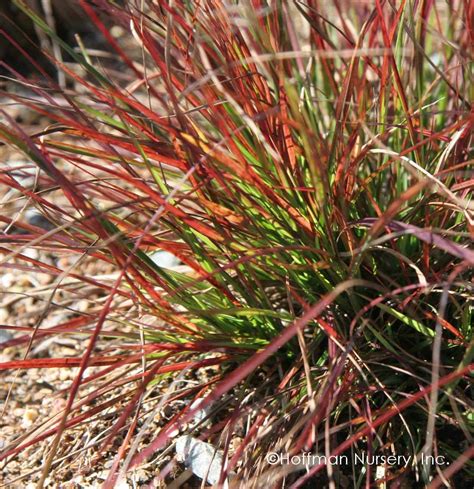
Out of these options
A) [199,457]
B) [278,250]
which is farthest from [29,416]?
[278,250]

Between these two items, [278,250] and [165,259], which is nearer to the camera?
[278,250]

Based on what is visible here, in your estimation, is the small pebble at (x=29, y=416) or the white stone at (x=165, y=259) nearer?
the small pebble at (x=29, y=416)

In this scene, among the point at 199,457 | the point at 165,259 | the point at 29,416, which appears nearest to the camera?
the point at 199,457

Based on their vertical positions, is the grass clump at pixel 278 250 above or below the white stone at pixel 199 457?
above

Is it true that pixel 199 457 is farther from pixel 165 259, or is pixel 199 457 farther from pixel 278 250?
pixel 165 259

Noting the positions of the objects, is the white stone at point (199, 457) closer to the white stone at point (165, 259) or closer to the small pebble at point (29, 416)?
the small pebble at point (29, 416)

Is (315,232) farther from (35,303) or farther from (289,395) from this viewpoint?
(35,303)

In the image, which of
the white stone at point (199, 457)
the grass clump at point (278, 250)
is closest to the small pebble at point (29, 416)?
the grass clump at point (278, 250)

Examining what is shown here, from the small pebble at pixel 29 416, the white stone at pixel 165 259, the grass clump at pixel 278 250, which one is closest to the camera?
the grass clump at pixel 278 250

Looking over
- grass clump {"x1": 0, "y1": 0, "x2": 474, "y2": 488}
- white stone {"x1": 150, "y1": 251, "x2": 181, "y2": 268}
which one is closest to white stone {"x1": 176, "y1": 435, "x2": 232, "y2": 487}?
grass clump {"x1": 0, "y1": 0, "x2": 474, "y2": 488}

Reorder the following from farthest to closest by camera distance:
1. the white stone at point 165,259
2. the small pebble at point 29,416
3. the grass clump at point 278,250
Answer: the white stone at point 165,259 → the small pebble at point 29,416 → the grass clump at point 278,250

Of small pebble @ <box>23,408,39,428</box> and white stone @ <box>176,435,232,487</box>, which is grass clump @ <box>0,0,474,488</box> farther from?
small pebble @ <box>23,408,39,428</box>

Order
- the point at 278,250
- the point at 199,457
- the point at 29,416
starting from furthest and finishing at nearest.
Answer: the point at 29,416 < the point at 199,457 < the point at 278,250
